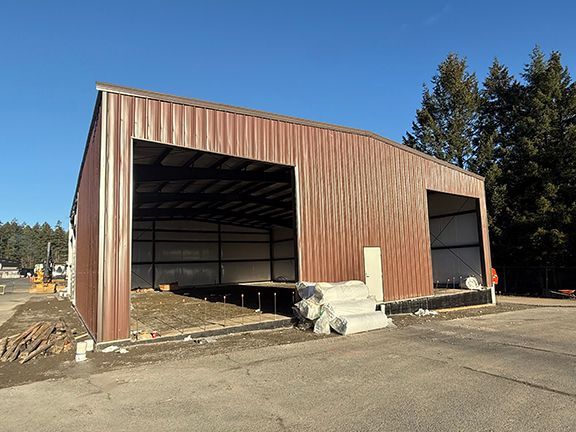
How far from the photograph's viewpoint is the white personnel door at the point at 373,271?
510 inches

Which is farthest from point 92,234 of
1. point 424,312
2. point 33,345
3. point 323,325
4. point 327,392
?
point 424,312

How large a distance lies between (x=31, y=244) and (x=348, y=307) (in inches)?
4794

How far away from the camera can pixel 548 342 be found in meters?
8.29

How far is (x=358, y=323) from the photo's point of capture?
9789mm

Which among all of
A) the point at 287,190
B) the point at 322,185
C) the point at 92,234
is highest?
the point at 287,190

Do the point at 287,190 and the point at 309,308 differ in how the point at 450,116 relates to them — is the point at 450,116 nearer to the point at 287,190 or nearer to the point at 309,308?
the point at 287,190

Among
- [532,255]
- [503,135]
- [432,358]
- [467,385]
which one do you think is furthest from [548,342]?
[503,135]

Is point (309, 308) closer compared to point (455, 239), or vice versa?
point (309, 308)

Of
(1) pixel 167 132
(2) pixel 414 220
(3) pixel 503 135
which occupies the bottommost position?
(2) pixel 414 220

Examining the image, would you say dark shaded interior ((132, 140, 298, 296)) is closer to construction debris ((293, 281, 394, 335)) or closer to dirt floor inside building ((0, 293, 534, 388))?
construction debris ((293, 281, 394, 335))

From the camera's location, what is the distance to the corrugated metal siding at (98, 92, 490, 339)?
345 inches

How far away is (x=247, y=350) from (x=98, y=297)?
11.0 ft

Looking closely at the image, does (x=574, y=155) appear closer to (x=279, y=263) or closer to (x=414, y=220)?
(x=414, y=220)

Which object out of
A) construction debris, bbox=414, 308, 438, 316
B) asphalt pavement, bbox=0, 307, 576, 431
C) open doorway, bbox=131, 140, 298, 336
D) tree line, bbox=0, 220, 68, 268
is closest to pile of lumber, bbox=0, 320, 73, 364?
asphalt pavement, bbox=0, 307, 576, 431
